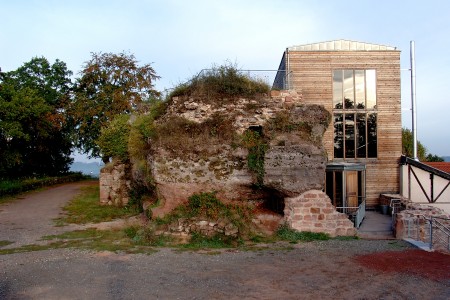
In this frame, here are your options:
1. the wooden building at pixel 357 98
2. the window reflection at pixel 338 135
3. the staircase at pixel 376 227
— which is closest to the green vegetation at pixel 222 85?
the staircase at pixel 376 227

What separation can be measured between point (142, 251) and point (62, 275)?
2439mm

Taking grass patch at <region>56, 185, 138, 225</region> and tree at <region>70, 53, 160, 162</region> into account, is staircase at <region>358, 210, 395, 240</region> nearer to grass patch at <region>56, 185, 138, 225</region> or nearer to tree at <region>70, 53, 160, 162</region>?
grass patch at <region>56, 185, 138, 225</region>

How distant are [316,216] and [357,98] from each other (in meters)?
10.8

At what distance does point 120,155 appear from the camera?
71.7 feet

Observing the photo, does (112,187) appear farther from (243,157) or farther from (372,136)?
(372,136)

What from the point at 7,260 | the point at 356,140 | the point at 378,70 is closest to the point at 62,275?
the point at 7,260

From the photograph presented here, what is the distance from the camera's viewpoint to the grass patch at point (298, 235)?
12.0 metres

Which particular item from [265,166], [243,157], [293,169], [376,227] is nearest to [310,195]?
[293,169]

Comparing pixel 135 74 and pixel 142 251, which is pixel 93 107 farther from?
pixel 142 251

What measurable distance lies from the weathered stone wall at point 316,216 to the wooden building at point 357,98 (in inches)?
350

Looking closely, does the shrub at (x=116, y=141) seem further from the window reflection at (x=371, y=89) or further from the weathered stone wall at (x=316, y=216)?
the window reflection at (x=371, y=89)

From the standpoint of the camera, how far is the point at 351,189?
1634 centimetres

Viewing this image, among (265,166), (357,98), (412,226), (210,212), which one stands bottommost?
(412,226)

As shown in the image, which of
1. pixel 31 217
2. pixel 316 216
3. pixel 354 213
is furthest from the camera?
pixel 31 217
